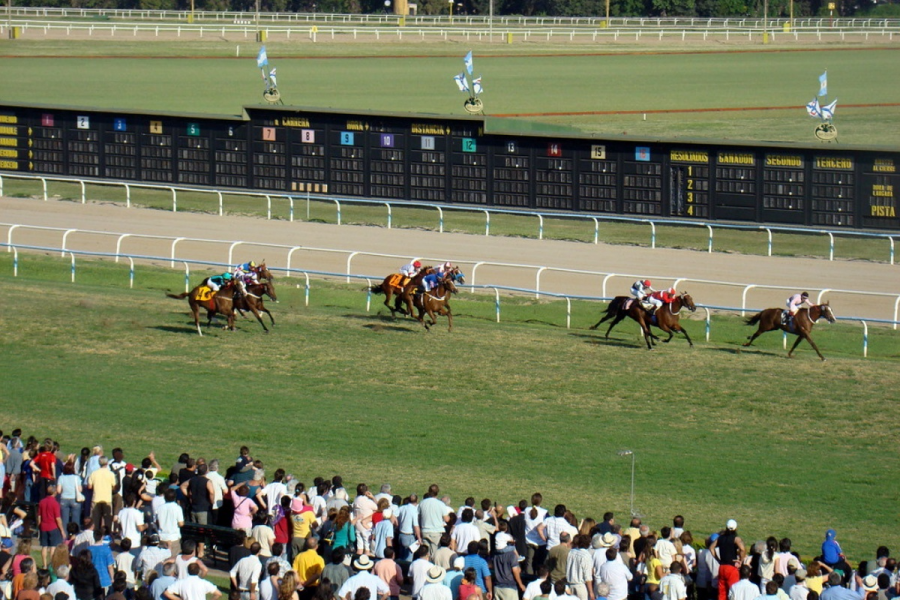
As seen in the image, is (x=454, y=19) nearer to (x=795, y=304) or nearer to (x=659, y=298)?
(x=659, y=298)

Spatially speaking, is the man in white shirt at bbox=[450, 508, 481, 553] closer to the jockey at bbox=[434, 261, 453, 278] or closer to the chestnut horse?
the chestnut horse

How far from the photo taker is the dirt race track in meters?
21.0

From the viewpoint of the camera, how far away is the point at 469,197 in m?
27.1

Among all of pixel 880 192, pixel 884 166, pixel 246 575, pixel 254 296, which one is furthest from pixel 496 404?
pixel 884 166

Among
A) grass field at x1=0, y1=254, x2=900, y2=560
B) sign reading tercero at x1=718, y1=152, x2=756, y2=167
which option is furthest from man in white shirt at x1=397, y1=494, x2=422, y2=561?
sign reading tercero at x1=718, y1=152, x2=756, y2=167

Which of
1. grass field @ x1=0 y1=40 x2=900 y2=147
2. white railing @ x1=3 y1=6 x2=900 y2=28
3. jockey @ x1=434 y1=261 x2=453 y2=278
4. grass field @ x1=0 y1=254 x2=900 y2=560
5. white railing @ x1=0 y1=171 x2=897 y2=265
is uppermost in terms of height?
white railing @ x1=3 y1=6 x2=900 y2=28

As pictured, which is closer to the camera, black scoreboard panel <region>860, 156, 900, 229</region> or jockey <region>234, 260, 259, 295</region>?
jockey <region>234, 260, 259, 295</region>

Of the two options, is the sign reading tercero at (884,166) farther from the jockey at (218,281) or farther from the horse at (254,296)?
the jockey at (218,281)

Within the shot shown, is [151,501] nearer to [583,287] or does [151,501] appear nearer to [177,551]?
[177,551]

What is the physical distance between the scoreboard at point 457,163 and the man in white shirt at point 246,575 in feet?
56.2

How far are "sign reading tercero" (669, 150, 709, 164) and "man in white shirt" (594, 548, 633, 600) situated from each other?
17.0 meters

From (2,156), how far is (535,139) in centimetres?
1356

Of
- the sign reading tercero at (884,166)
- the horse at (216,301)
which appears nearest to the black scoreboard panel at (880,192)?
the sign reading tercero at (884,166)

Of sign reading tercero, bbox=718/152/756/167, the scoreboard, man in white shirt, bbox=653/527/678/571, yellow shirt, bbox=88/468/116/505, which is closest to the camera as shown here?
man in white shirt, bbox=653/527/678/571
